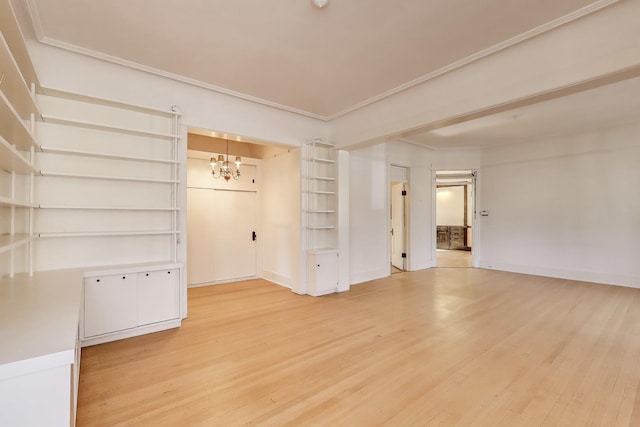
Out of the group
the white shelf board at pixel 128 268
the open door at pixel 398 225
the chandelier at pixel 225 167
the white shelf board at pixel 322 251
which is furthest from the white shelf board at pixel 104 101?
the open door at pixel 398 225

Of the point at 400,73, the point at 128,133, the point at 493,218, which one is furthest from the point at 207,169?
the point at 493,218

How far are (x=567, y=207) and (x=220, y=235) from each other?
276 inches

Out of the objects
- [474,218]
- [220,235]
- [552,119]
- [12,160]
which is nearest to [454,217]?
[474,218]

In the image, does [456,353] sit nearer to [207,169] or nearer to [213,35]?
[213,35]

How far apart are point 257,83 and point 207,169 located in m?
2.27

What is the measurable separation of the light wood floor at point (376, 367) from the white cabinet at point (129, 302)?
0.45ft

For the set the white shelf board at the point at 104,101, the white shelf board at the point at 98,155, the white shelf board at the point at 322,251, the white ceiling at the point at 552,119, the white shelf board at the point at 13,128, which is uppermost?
the white ceiling at the point at 552,119

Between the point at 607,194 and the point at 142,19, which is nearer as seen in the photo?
the point at 142,19

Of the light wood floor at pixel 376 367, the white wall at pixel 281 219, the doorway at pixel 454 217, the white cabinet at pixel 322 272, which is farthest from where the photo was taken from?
the doorway at pixel 454 217

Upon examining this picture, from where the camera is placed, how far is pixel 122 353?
272 centimetres

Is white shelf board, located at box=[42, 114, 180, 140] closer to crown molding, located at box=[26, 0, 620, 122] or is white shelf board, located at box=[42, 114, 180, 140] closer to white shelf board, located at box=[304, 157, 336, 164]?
crown molding, located at box=[26, 0, 620, 122]

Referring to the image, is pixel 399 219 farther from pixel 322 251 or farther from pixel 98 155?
pixel 98 155

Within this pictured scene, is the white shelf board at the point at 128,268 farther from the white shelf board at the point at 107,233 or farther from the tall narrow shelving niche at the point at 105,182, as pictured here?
the white shelf board at the point at 107,233

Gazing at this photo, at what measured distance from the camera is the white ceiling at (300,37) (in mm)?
2414
